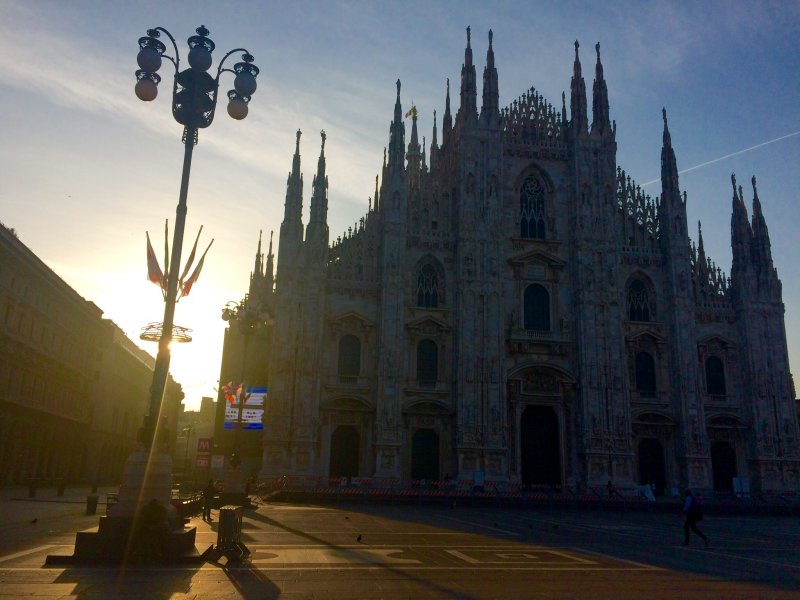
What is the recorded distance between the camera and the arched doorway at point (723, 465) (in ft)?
136

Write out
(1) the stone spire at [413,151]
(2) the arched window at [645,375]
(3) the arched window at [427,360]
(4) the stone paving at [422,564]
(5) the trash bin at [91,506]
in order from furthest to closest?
1. (1) the stone spire at [413,151]
2. (2) the arched window at [645,375]
3. (3) the arched window at [427,360]
4. (5) the trash bin at [91,506]
5. (4) the stone paving at [422,564]

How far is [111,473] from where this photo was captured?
2437 inches

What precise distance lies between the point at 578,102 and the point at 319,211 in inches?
758

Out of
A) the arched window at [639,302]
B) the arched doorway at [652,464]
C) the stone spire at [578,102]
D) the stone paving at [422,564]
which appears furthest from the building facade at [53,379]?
the stone spire at [578,102]

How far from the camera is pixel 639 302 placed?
44.1 metres

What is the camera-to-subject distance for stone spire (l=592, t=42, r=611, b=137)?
150 ft

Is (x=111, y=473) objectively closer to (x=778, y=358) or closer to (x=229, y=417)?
(x=229, y=417)

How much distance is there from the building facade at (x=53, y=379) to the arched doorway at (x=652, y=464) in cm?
2870

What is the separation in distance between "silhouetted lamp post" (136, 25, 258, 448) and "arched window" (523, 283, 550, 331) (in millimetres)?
29860

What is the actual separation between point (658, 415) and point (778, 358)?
8.71 metres

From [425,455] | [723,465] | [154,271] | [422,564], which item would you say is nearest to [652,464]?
[723,465]

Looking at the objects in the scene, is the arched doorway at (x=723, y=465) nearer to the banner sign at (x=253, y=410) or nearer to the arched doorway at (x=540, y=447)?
the arched doorway at (x=540, y=447)

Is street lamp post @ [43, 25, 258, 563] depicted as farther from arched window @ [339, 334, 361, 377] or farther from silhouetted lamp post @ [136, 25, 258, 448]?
arched window @ [339, 334, 361, 377]

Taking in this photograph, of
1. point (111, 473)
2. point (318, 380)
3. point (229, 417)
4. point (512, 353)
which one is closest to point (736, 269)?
point (512, 353)
